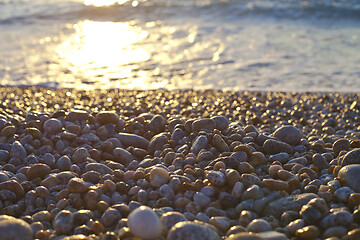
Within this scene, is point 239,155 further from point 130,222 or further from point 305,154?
point 130,222

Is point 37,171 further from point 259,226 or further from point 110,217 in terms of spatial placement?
point 259,226

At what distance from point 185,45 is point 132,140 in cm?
556

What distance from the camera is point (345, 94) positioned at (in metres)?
5.80

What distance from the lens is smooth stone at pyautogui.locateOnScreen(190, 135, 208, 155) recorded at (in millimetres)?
3057

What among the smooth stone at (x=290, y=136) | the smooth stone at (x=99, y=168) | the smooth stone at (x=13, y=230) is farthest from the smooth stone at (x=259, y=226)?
the smooth stone at (x=290, y=136)

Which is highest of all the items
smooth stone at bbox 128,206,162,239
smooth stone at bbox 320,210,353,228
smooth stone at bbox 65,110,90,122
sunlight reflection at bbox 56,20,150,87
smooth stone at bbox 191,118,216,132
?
sunlight reflection at bbox 56,20,150,87

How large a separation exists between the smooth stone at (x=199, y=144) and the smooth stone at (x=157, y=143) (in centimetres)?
28

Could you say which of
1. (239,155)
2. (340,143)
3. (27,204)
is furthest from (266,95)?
(27,204)

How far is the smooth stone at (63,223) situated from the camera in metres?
2.10

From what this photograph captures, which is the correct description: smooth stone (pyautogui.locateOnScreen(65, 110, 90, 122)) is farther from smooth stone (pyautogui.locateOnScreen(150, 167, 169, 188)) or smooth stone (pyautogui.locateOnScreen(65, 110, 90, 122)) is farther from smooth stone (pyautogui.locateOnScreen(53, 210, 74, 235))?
smooth stone (pyautogui.locateOnScreen(53, 210, 74, 235))

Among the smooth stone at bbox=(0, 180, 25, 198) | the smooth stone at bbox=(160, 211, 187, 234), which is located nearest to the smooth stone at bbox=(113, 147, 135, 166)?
the smooth stone at bbox=(0, 180, 25, 198)


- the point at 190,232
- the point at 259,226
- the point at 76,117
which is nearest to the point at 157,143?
the point at 76,117

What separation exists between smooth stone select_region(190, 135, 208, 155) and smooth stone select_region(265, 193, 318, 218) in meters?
0.89

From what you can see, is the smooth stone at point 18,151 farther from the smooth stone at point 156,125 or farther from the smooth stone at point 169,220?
the smooth stone at point 169,220
